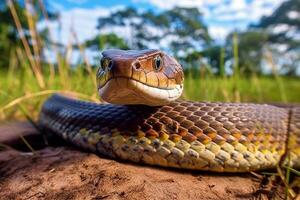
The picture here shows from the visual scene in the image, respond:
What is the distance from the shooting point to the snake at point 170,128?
2588mm

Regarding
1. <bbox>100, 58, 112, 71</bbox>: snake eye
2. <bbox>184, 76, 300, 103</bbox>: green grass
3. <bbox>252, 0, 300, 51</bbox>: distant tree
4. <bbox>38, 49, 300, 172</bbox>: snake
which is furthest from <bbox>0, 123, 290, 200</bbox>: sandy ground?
<bbox>252, 0, 300, 51</bbox>: distant tree

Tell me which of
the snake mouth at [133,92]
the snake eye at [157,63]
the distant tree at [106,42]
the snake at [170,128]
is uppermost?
the distant tree at [106,42]

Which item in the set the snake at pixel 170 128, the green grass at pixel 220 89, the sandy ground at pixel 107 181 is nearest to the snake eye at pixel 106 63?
the snake at pixel 170 128

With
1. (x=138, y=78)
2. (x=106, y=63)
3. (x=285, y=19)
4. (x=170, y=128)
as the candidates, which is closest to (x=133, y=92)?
(x=138, y=78)

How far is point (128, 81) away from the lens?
2.36 meters

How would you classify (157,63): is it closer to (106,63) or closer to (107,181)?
(106,63)

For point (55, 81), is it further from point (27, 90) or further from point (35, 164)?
point (35, 164)

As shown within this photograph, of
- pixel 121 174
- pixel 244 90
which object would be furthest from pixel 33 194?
pixel 244 90

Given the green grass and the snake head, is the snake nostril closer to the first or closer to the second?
the snake head

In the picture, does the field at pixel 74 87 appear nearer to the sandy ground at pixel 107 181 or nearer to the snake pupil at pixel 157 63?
the sandy ground at pixel 107 181

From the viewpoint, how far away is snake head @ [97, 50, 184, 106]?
2359 mm

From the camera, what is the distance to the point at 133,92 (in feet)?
8.06

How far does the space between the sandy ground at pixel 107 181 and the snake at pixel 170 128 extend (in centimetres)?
A: 12

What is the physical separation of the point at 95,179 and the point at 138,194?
35 centimetres
